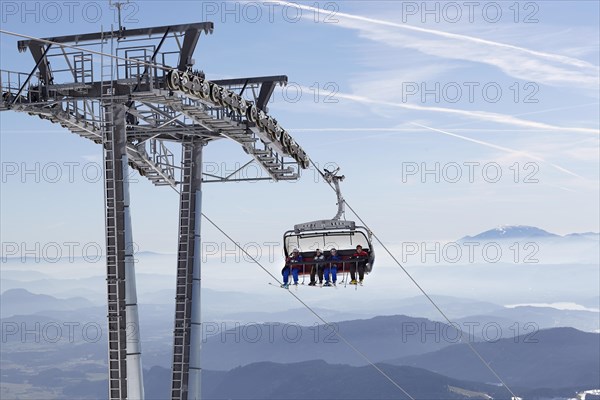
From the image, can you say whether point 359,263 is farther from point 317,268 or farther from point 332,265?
point 317,268

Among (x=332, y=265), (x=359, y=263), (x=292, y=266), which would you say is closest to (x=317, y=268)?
(x=332, y=265)

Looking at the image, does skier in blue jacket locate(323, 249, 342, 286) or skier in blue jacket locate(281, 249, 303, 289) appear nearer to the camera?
skier in blue jacket locate(323, 249, 342, 286)

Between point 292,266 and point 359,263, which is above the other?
point 359,263

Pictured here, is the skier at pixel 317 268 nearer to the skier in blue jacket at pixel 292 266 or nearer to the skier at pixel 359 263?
the skier in blue jacket at pixel 292 266

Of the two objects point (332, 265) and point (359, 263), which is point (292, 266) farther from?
point (359, 263)

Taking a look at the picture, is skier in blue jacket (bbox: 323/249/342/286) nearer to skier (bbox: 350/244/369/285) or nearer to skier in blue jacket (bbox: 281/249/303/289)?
skier (bbox: 350/244/369/285)

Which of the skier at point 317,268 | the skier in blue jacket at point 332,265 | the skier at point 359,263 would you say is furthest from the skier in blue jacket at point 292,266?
the skier at point 359,263

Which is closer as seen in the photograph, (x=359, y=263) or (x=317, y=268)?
(x=359, y=263)

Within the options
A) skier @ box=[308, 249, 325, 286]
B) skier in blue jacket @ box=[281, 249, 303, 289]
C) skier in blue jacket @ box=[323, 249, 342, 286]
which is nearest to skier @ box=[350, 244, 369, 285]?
skier in blue jacket @ box=[323, 249, 342, 286]

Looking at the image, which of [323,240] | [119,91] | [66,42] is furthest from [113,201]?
[323,240]
